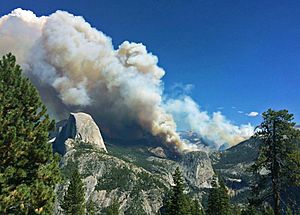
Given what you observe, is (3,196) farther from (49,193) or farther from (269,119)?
(269,119)

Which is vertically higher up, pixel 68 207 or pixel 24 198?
Result: pixel 68 207

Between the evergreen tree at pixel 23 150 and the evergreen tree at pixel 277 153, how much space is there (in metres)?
13.0

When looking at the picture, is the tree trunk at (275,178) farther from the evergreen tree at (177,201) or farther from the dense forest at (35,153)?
the evergreen tree at (177,201)

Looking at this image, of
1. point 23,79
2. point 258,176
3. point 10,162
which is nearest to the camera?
point 10,162

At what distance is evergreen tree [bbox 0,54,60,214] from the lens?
15.3 metres

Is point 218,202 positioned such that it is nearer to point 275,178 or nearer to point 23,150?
point 275,178

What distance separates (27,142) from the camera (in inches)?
647

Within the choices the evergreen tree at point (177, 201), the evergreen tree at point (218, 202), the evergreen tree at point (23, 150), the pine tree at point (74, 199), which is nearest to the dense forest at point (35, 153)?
the evergreen tree at point (23, 150)

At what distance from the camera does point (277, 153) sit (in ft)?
72.6

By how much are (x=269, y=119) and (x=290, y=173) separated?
142 inches

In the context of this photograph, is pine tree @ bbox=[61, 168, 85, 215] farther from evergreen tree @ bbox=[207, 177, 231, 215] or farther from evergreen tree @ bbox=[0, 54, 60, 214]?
evergreen tree @ bbox=[0, 54, 60, 214]

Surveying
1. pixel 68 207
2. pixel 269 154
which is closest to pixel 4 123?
pixel 269 154

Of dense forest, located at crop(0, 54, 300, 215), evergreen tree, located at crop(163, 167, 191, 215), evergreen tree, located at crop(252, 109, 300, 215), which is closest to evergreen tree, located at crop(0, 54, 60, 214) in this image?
dense forest, located at crop(0, 54, 300, 215)

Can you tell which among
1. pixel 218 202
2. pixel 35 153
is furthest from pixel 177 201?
pixel 35 153
